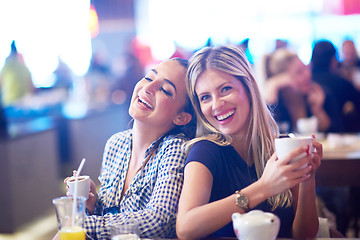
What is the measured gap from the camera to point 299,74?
12.5 ft

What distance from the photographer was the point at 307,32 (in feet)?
31.1

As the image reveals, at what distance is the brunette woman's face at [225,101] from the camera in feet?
5.03

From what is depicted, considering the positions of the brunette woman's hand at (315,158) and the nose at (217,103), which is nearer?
the brunette woman's hand at (315,158)

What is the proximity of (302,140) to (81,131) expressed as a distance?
475 cm

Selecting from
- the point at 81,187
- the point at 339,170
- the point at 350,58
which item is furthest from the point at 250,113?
the point at 350,58

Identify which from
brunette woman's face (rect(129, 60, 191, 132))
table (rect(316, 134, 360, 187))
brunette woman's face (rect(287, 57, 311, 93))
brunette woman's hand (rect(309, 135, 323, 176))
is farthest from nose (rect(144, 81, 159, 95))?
brunette woman's face (rect(287, 57, 311, 93))

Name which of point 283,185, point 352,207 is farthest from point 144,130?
point 352,207

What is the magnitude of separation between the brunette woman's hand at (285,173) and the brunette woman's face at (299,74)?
2.57 meters

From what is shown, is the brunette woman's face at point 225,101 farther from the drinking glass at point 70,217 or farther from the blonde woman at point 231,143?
the drinking glass at point 70,217

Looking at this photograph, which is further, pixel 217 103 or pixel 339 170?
pixel 339 170

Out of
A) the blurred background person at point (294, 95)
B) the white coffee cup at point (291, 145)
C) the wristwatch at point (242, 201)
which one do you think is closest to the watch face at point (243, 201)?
the wristwatch at point (242, 201)

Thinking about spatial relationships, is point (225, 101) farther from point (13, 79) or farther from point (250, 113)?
point (13, 79)

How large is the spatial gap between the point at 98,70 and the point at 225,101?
24.3 ft

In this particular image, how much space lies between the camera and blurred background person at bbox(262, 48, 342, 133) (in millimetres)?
3748
